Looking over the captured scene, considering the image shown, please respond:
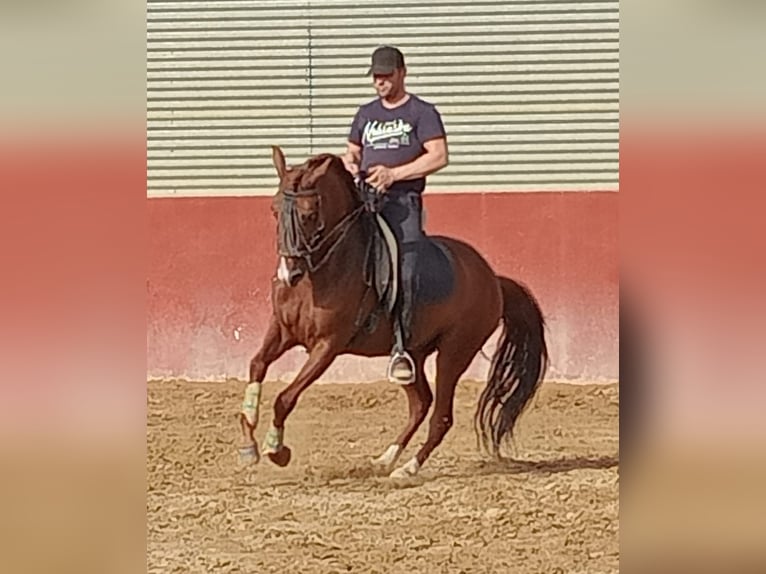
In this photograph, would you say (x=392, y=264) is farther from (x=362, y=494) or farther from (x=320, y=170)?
(x=362, y=494)

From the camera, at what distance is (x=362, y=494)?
6.80 m

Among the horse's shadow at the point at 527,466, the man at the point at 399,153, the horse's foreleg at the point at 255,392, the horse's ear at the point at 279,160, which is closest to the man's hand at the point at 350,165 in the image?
the man at the point at 399,153

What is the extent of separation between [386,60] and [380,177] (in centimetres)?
50

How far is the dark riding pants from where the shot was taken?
22.2ft

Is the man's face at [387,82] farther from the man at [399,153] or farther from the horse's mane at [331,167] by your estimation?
the horse's mane at [331,167]

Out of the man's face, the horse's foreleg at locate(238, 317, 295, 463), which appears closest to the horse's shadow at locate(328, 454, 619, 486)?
the horse's foreleg at locate(238, 317, 295, 463)

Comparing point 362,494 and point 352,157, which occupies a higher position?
point 352,157

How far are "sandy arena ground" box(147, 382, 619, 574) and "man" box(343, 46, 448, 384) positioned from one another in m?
0.38

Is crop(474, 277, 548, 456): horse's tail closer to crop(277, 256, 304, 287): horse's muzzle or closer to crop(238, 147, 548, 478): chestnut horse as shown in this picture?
crop(238, 147, 548, 478): chestnut horse

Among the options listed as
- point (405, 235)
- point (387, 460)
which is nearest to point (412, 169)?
point (405, 235)
